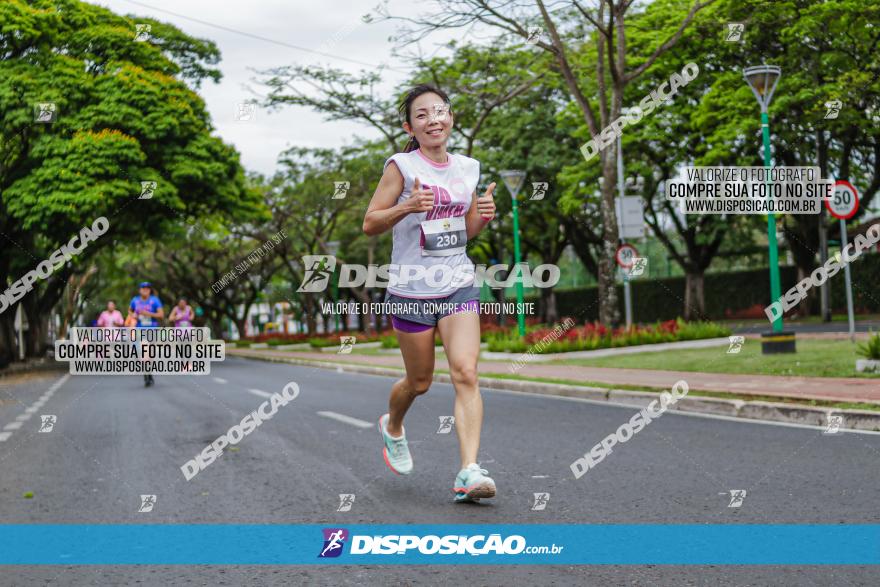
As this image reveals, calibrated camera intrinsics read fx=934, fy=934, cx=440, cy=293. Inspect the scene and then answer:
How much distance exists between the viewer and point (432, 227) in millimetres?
4785

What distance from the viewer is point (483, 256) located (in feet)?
164

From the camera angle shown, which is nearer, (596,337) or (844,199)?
(844,199)

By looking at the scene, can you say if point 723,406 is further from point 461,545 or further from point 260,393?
point 260,393

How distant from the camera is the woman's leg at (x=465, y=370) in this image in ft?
15.8

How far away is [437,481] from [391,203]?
73.5 inches

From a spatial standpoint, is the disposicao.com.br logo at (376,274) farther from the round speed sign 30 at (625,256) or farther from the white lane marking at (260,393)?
the white lane marking at (260,393)

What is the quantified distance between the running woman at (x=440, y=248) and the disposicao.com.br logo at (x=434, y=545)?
0.56m

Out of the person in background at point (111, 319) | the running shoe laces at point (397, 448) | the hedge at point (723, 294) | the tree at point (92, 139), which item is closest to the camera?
the running shoe laces at point (397, 448)

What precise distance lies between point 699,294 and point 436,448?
31.2 metres

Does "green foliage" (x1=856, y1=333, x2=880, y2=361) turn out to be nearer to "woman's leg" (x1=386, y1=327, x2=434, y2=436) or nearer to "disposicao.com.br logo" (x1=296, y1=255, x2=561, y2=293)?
"disposicao.com.br logo" (x1=296, y1=255, x2=561, y2=293)

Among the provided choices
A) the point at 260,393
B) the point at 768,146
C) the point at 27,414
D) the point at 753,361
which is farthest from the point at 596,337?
the point at 27,414

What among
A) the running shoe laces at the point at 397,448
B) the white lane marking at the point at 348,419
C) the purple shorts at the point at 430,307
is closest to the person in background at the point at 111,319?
the white lane marking at the point at 348,419

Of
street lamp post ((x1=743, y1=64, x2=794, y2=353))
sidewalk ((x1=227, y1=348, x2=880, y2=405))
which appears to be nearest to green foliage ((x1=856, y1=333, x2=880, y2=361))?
sidewalk ((x1=227, y1=348, x2=880, y2=405))

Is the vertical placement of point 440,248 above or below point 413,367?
above
